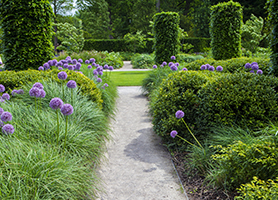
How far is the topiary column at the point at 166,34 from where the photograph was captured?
34.5 ft

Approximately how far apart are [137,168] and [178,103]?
4.65 ft

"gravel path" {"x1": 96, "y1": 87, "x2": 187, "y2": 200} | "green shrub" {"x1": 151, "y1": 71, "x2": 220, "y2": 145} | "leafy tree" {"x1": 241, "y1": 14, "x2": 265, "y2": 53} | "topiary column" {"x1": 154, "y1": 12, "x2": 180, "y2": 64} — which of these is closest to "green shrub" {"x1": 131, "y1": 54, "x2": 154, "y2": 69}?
"topiary column" {"x1": 154, "y1": 12, "x2": 180, "y2": 64}

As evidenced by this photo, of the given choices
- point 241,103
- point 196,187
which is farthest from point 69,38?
point 196,187

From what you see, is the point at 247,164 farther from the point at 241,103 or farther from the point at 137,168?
the point at 137,168

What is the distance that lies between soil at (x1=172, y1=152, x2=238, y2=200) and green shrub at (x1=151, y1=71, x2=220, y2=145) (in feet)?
2.04

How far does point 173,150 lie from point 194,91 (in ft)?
3.94

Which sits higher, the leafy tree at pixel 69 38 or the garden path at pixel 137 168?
the leafy tree at pixel 69 38

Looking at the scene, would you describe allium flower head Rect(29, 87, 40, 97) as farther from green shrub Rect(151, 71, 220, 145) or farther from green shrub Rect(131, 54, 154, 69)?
green shrub Rect(131, 54, 154, 69)

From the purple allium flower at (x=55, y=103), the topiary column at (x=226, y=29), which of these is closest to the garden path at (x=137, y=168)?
the purple allium flower at (x=55, y=103)

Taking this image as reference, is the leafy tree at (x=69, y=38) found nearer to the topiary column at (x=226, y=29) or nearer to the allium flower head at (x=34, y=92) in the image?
the topiary column at (x=226, y=29)

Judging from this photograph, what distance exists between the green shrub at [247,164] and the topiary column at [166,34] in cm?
866

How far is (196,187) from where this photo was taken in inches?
110

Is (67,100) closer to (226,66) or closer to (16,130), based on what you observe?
(16,130)

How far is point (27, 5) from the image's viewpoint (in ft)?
19.8
